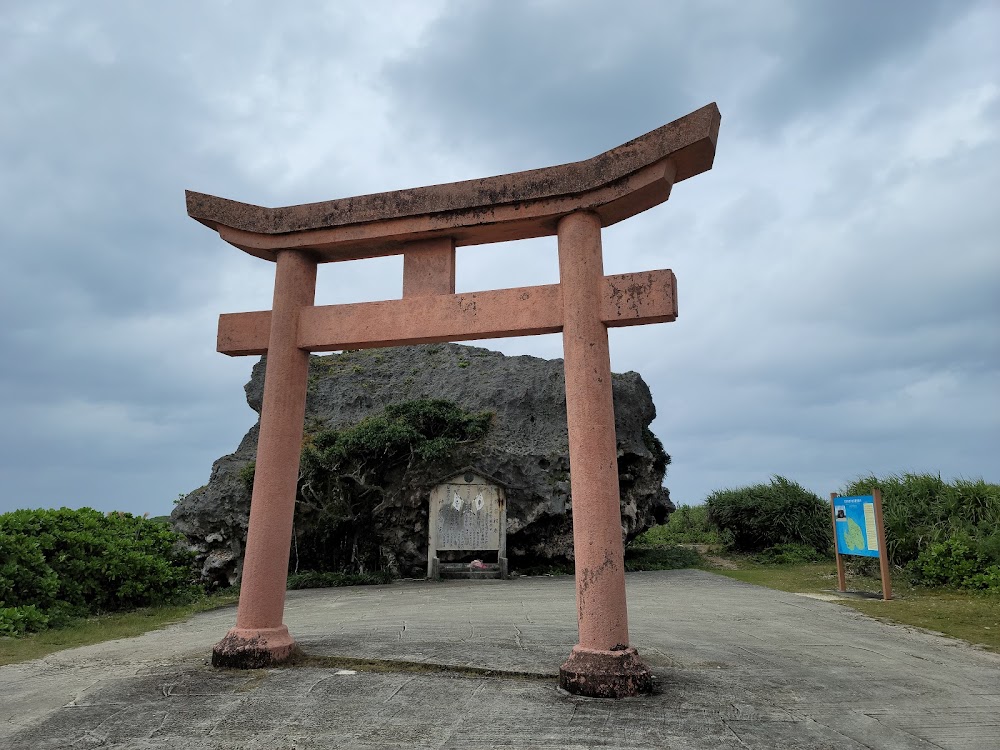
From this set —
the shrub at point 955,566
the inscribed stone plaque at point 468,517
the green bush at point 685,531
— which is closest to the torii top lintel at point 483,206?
the inscribed stone plaque at point 468,517

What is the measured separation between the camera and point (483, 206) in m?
5.33

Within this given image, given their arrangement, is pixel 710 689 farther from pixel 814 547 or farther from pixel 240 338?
pixel 814 547

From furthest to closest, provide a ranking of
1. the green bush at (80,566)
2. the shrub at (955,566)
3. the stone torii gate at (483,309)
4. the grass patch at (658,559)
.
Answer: the grass patch at (658,559), the shrub at (955,566), the green bush at (80,566), the stone torii gate at (483,309)

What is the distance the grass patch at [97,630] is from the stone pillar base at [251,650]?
7.63 ft

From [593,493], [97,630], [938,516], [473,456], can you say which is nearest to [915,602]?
[938,516]

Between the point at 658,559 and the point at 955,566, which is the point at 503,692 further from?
the point at 658,559

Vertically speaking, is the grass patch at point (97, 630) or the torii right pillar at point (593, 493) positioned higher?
the torii right pillar at point (593, 493)

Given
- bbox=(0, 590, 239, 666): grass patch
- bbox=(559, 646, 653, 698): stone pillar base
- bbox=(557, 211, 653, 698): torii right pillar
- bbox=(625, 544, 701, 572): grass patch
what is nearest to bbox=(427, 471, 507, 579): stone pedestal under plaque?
bbox=(625, 544, 701, 572): grass patch

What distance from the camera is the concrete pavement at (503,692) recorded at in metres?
3.59

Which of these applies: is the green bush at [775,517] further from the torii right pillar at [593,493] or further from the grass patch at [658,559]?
the torii right pillar at [593,493]

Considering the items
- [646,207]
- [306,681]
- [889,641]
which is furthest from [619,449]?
[306,681]

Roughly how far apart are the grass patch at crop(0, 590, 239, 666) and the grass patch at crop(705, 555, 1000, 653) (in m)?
9.11

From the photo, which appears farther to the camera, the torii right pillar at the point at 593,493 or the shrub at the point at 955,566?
the shrub at the point at 955,566

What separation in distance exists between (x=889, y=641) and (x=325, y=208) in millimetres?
6959
